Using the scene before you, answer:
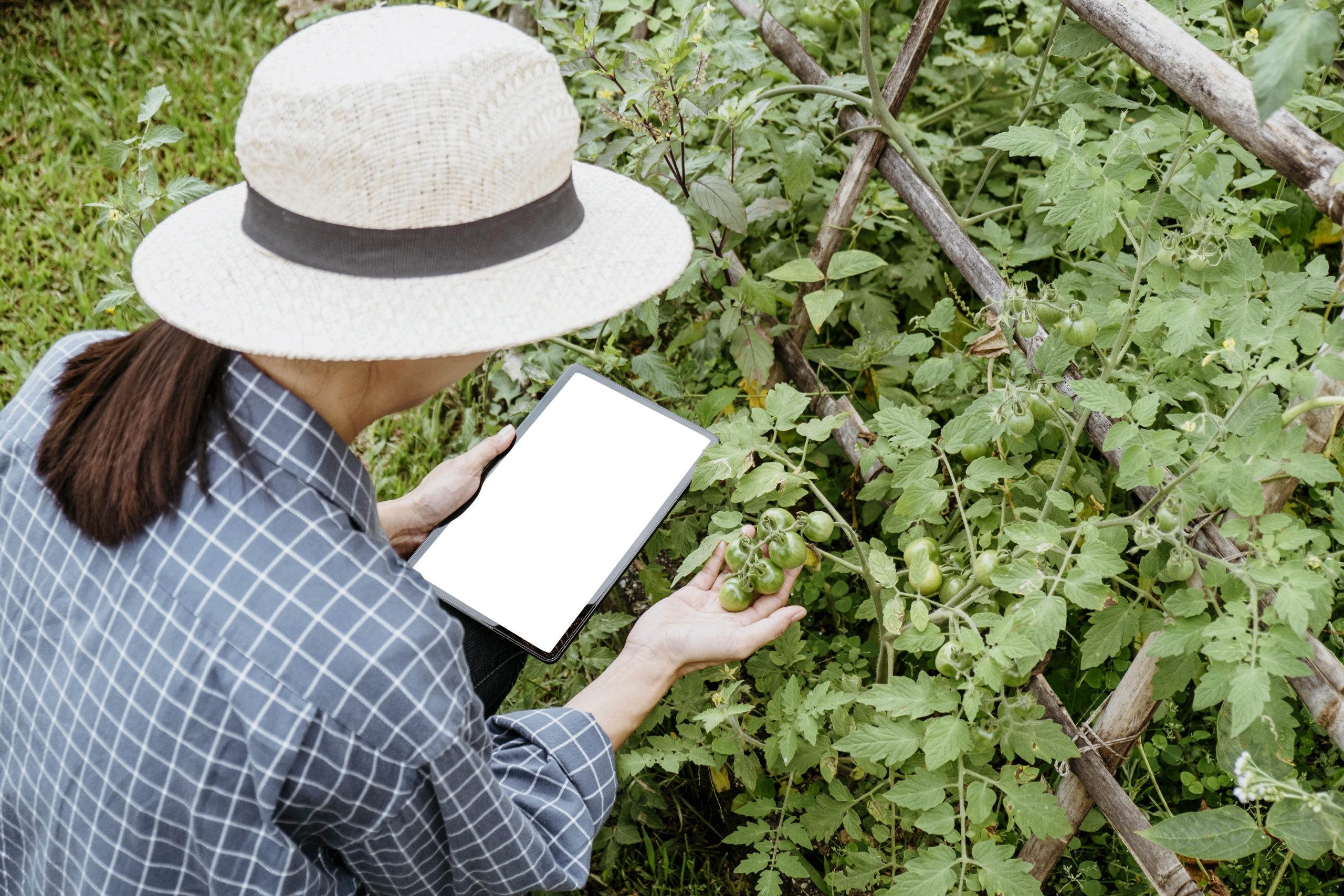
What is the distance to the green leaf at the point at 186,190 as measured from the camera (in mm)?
2109

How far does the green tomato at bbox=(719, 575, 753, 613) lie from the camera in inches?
70.7

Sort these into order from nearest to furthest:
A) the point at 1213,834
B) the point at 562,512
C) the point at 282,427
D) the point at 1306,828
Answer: the point at 282,427
the point at 1306,828
the point at 1213,834
the point at 562,512

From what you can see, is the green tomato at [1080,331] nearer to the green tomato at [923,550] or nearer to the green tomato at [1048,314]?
the green tomato at [1048,314]

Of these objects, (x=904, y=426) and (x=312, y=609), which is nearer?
(x=312, y=609)

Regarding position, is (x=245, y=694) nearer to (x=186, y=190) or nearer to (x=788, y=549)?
(x=788, y=549)

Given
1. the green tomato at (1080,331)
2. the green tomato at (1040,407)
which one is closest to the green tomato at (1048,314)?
the green tomato at (1080,331)

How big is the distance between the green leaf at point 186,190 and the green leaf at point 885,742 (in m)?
1.65

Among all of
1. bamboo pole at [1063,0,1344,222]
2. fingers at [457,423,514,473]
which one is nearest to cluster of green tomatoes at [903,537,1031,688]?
bamboo pole at [1063,0,1344,222]

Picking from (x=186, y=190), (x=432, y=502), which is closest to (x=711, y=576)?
(x=432, y=502)

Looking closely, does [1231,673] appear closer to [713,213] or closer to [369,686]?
[369,686]

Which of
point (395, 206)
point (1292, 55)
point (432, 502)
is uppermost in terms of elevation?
point (1292, 55)

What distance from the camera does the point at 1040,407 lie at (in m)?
1.75

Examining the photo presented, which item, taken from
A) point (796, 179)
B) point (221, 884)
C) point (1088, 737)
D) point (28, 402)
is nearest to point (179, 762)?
point (221, 884)

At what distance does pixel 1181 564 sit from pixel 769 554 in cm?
64
